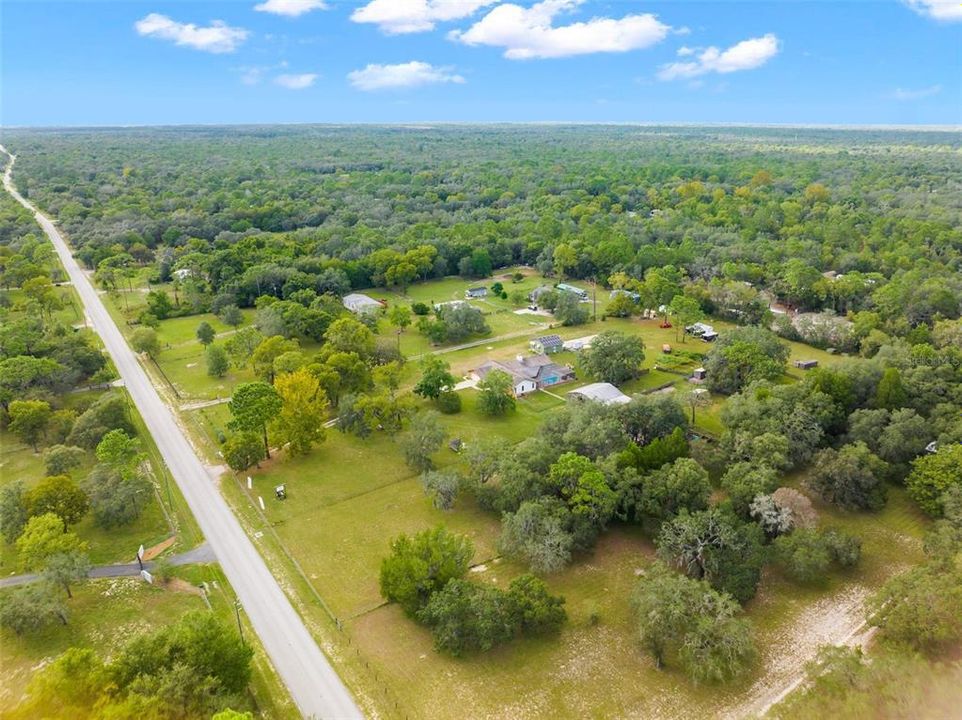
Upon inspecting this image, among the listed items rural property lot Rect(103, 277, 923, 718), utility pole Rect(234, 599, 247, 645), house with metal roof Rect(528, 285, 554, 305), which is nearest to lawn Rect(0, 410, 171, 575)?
rural property lot Rect(103, 277, 923, 718)

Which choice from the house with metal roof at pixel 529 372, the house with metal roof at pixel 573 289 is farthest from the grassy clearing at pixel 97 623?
the house with metal roof at pixel 573 289

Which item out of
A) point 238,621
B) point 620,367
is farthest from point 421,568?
point 620,367

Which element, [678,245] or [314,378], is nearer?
[314,378]

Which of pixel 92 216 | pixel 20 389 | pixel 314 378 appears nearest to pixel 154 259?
pixel 92 216

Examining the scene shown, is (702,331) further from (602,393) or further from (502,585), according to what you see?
(502,585)

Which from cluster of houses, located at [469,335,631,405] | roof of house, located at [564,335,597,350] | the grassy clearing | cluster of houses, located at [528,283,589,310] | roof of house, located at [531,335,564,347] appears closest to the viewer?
the grassy clearing

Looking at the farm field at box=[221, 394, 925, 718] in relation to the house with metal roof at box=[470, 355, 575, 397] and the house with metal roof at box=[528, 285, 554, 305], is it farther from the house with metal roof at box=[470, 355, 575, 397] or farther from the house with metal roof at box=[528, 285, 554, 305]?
the house with metal roof at box=[528, 285, 554, 305]

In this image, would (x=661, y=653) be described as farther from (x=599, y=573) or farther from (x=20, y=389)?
(x=20, y=389)
